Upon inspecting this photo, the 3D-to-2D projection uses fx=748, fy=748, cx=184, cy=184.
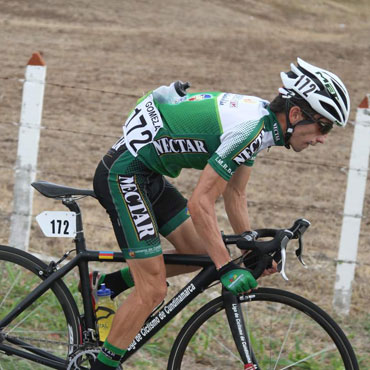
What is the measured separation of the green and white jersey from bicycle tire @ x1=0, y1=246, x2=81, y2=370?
2.89 feet

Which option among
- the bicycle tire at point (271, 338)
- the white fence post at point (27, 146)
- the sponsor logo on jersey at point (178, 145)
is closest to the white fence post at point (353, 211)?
the bicycle tire at point (271, 338)

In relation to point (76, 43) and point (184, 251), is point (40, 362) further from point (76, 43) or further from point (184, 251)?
point (76, 43)

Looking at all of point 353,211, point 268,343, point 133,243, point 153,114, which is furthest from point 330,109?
point 353,211

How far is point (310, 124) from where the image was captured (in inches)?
151

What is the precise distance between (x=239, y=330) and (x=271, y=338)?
0.62m

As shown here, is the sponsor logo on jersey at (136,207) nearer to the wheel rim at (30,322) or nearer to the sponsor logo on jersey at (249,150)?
the sponsor logo on jersey at (249,150)

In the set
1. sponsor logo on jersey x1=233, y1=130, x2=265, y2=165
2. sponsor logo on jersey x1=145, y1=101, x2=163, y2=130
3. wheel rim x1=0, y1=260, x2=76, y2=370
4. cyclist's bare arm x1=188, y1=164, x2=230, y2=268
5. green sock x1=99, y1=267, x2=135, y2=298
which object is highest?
sponsor logo on jersey x1=145, y1=101, x2=163, y2=130

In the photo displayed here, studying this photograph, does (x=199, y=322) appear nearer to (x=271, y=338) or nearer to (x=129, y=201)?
(x=271, y=338)

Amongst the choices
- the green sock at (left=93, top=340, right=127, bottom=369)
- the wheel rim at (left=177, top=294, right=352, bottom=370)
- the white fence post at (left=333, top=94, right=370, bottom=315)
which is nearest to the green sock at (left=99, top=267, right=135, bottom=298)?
the green sock at (left=93, top=340, right=127, bottom=369)

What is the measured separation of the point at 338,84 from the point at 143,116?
40.4 inches

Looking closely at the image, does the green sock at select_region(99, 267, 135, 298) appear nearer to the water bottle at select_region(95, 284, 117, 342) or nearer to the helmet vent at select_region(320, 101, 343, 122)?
the water bottle at select_region(95, 284, 117, 342)

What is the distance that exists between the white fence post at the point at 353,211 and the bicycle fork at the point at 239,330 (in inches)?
91.2

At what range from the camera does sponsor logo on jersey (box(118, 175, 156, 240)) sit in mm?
3953

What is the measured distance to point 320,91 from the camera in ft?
12.4
